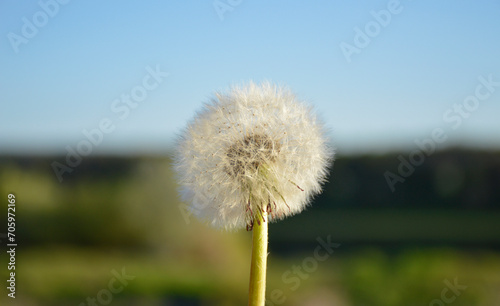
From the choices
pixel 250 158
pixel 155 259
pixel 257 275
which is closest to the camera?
pixel 257 275

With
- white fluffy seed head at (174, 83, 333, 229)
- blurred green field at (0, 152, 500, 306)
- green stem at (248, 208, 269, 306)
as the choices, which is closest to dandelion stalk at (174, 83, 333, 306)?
white fluffy seed head at (174, 83, 333, 229)

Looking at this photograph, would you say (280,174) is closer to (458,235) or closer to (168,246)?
(168,246)

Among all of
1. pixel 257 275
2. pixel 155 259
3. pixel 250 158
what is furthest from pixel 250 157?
pixel 155 259

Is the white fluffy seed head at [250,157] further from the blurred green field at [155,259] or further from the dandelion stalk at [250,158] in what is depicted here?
the blurred green field at [155,259]

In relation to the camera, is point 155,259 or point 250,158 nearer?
point 250,158

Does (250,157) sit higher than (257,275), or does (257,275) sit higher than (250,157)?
(250,157)

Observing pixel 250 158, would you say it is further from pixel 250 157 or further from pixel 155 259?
pixel 155 259
